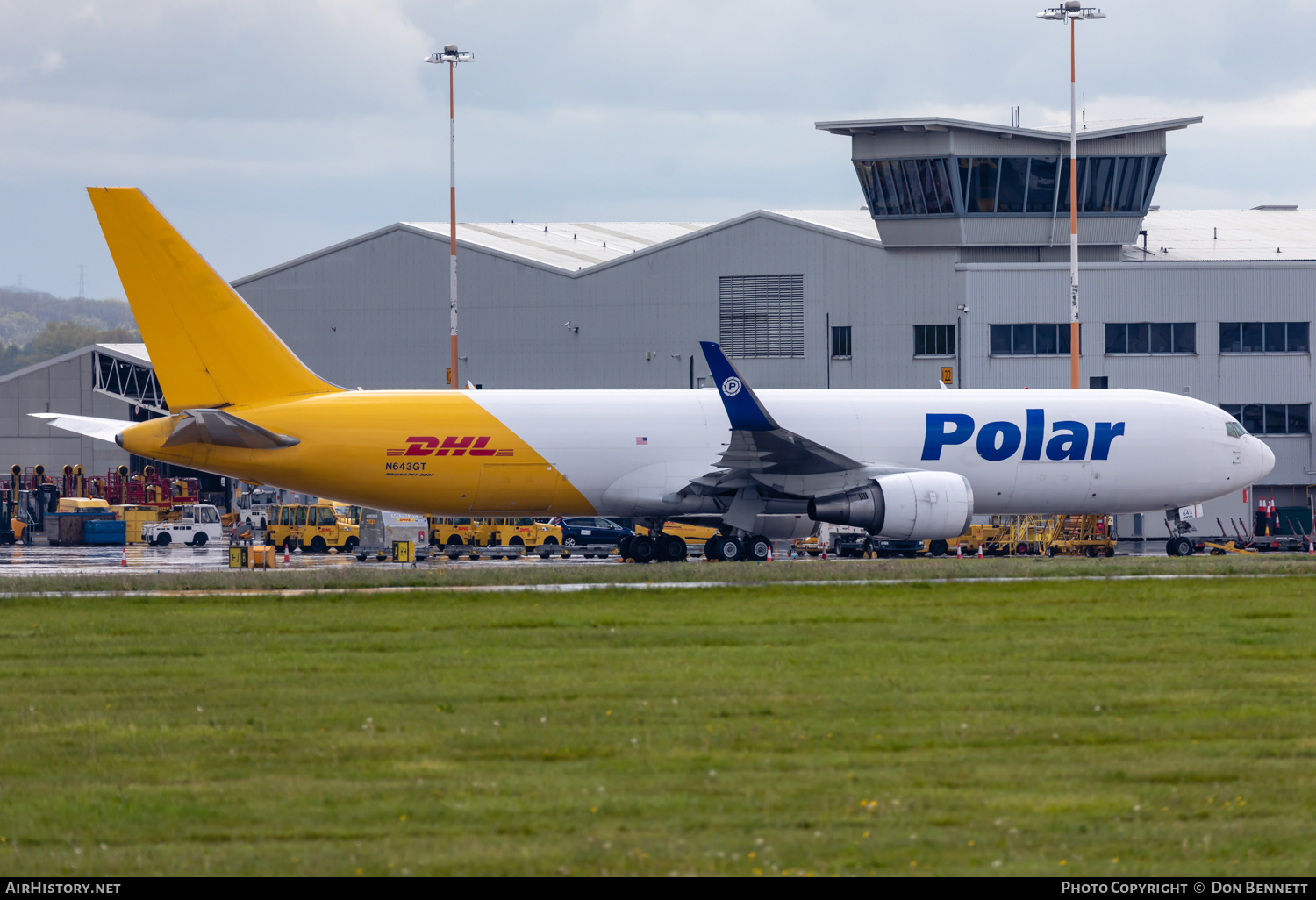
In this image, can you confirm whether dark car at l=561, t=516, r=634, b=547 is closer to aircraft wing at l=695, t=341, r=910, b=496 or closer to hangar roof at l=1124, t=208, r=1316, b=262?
aircraft wing at l=695, t=341, r=910, b=496

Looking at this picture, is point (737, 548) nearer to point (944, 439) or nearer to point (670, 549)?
point (670, 549)

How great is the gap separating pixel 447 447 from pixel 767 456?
7453 millimetres

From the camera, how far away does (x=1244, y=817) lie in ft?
33.5

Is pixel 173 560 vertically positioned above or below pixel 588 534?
below

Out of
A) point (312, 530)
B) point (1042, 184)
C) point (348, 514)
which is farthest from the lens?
point (348, 514)

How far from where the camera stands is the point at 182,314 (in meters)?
32.7

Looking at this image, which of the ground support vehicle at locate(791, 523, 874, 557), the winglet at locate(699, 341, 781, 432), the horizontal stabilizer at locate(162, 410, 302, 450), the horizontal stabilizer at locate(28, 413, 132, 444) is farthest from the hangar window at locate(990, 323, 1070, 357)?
the horizontal stabilizer at locate(28, 413, 132, 444)

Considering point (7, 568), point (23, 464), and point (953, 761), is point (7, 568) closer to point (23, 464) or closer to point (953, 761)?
point (953, 761)

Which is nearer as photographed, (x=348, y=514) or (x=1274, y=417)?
(x=1274, y=417)

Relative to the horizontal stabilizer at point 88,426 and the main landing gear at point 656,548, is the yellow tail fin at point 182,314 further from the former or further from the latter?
the main landing gear at point 656,548

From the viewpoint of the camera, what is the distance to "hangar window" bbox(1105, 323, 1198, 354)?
59.0 m

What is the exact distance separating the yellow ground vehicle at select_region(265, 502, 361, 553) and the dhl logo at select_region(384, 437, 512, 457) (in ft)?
64.3

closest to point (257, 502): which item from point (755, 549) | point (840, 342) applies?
point (840, 342)

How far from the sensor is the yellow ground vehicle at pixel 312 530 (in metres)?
52.3
